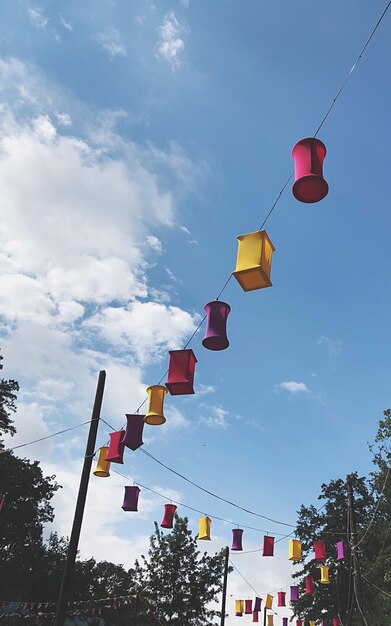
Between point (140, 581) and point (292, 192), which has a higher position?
point (292, 192)

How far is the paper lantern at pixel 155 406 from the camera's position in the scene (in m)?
8.88

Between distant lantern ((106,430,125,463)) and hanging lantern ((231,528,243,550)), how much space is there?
31.2ft

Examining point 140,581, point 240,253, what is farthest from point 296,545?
point 140,581

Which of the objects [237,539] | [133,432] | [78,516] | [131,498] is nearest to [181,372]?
[133,432]

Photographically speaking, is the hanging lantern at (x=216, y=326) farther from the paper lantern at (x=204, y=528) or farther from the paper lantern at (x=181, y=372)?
the paper lantern at (x=204, y=528)

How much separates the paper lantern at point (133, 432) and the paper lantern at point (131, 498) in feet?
13.7

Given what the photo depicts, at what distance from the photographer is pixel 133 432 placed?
10641 millimetres

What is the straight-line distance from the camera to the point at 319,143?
5.87 metres

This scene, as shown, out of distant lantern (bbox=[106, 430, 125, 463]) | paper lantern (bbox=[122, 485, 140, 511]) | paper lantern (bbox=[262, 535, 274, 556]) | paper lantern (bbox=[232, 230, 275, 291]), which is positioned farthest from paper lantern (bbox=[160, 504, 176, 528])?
paper lantern (bbox=[232, 230, 275, 291])

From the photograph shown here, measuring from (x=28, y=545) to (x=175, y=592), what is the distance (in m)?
10.9

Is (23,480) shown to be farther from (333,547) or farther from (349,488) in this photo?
(333,547)

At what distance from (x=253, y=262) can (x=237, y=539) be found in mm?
15837

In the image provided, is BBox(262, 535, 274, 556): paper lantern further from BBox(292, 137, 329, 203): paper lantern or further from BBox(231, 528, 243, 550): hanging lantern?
BBox(292, 137, 329, 203): paper lantern

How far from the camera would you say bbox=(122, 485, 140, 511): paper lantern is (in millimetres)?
13921
